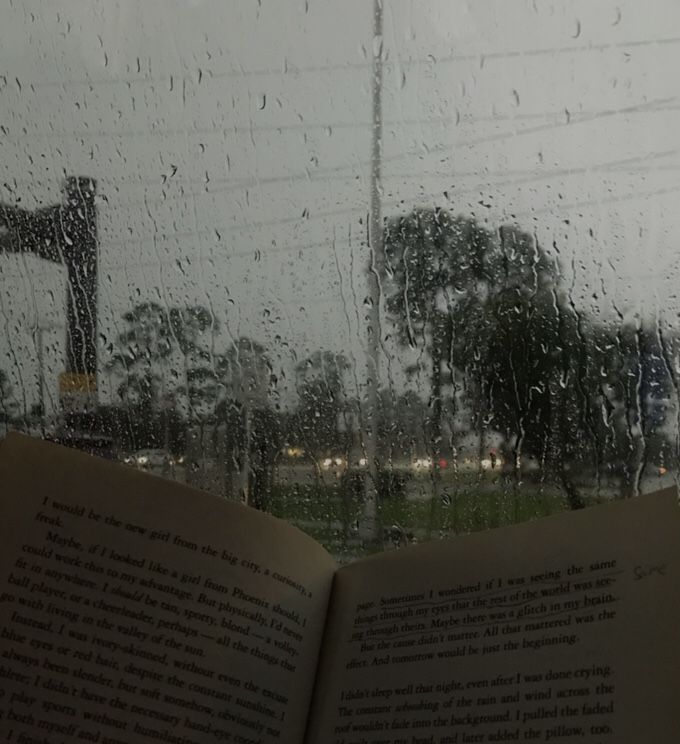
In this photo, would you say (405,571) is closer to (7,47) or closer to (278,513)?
(278,513)

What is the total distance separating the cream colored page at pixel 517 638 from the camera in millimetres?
440

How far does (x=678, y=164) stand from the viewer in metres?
0.76

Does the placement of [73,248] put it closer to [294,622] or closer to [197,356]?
[197,356]

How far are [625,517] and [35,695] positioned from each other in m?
0.34

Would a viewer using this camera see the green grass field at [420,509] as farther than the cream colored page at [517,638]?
Yes

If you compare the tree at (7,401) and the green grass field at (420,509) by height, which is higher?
the tree at (7,401)

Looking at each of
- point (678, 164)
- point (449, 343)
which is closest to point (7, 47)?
point (449, 343)

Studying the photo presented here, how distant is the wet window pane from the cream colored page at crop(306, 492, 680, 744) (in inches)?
10.9

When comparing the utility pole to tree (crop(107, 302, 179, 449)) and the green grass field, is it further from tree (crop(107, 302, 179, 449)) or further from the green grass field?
tree (crop(107, 302, 179, 449))

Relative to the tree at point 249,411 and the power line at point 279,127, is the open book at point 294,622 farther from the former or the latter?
the power line at point 279,127

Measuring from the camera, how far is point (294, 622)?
1.78 feet

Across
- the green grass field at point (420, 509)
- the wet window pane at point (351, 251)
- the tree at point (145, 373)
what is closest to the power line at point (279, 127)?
the wet window pane at point (351, 251)

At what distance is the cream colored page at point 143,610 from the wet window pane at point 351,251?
30 centimetres

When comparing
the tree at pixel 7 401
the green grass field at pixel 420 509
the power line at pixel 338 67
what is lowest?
the green grass field at pixel 420 509
